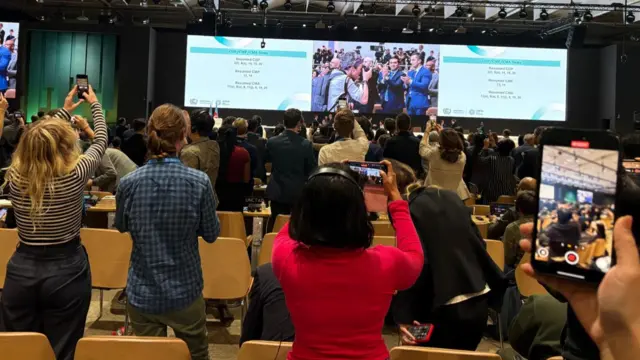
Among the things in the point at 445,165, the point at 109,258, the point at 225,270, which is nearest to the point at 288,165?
the point at 445,165

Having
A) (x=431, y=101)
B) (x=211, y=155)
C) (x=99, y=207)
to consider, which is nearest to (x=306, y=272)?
(x=211, y=155)

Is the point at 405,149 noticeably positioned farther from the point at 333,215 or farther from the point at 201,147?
the point at 333,215

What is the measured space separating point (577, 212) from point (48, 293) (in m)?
2.08

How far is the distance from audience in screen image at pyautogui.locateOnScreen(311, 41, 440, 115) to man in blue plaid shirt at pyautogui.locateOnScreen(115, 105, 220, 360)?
37.7ft

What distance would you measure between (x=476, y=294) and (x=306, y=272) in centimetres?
101

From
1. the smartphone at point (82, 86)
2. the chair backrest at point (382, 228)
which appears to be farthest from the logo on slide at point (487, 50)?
the smartphone at point (82, 86)

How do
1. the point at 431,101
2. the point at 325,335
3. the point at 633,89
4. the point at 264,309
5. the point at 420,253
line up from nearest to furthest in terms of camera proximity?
1. the point at 325,335
2. the point at 420,253
3. the point at 264,309
4. the point at 431,101
5. the point at 633,89

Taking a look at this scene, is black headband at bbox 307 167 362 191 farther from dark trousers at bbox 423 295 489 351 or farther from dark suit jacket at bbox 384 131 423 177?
dark suit jacket at bbox 384 131 423 177

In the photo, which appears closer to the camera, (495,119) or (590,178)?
(590,178)

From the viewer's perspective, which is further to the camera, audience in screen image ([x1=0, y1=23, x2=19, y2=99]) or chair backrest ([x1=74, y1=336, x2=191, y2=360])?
audience in screen image ([x1=0, y1=23, x2=19, y2=99])

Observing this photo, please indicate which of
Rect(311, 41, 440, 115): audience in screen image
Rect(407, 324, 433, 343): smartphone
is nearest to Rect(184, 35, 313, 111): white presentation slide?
Rect(311, 41, 440, 115): audience in screen image

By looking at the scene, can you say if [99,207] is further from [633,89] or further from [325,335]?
[633,89]

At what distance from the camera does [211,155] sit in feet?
13.8

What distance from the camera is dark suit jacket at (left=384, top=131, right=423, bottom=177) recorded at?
210 inches
